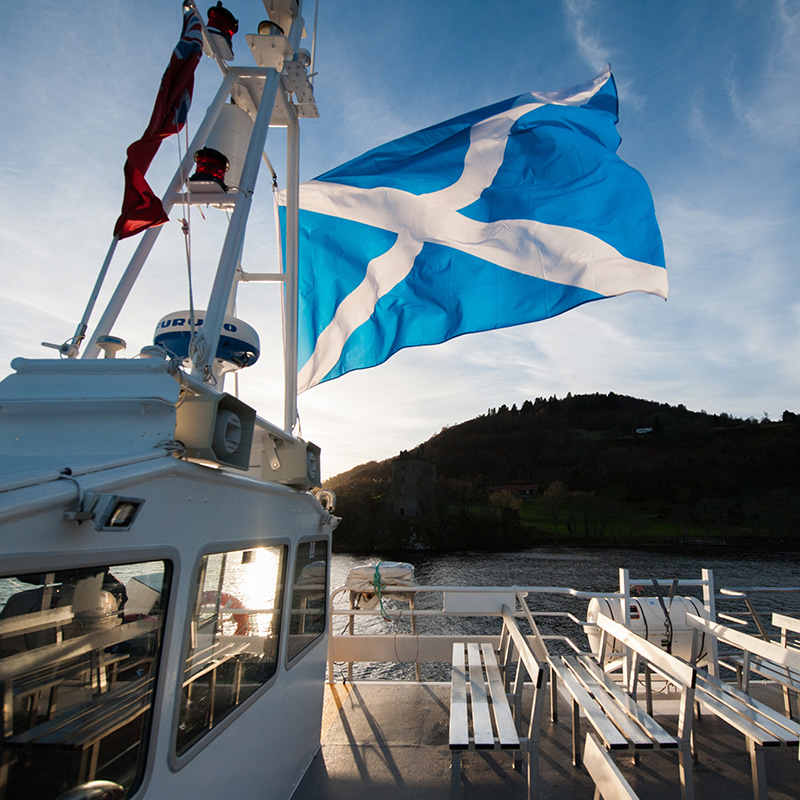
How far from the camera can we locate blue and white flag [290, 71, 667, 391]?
203 inches

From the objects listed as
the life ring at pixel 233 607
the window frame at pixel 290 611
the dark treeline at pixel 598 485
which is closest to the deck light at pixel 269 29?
the window frame at pixel 290 611

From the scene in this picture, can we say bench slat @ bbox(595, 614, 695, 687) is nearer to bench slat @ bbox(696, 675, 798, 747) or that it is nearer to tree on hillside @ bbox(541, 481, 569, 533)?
bench slat @ bbox(696, 675, 798, 747)

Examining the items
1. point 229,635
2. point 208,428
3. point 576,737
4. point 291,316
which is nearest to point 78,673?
point 208,428

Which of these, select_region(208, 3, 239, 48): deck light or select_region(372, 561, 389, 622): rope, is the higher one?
select_region(208, 3, 239, 48): deck light

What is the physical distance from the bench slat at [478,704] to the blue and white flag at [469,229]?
2849mm

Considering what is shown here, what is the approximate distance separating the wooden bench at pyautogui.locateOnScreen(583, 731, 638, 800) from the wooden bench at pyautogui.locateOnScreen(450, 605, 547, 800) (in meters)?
0.25

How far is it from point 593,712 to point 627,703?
0.25 metres

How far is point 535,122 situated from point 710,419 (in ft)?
437

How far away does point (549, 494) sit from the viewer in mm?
82562

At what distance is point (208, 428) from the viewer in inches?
76.2

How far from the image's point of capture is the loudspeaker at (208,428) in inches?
75.4

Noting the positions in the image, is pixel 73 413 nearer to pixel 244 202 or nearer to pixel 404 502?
pixel 244 202

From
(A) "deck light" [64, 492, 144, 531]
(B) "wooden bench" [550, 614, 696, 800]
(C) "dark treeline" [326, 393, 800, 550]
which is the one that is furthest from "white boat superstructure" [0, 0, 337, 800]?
(C) "dark treeline" [326, 393, 800, 550]

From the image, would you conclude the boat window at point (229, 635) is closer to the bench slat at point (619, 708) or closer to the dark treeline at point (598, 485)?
the bench slat at point (619, 708)
